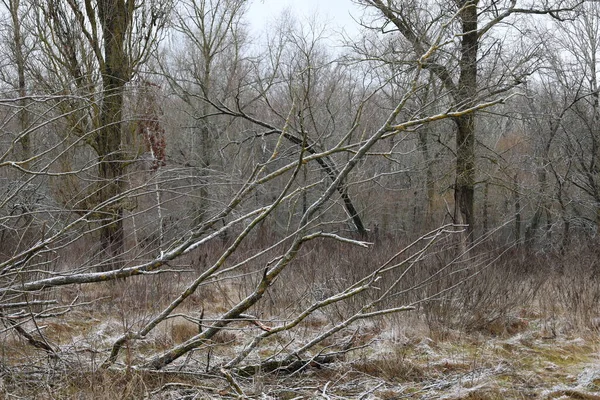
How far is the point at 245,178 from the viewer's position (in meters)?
5.45

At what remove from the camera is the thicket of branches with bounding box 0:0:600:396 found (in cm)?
309

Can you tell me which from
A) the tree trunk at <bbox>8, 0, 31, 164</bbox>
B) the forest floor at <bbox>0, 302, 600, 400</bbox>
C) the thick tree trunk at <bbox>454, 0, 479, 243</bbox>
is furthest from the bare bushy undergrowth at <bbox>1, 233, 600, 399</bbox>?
the thick tree trunk at <bbox>454, 0, 479, 243</bbox>

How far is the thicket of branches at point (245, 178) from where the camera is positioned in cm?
309

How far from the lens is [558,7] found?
31.4 feet

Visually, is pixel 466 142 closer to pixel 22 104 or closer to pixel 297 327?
pixel 297 327

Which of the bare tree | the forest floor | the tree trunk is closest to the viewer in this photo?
the forest floor

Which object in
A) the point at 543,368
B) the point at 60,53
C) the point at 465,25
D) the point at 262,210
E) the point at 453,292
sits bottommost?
the point at 543,368

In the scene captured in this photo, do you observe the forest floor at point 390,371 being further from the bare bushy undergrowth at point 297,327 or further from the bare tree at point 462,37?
the bare tree at point 462,37

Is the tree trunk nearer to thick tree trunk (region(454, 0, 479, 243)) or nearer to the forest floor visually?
the forest floor

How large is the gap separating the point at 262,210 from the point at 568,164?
377 inches

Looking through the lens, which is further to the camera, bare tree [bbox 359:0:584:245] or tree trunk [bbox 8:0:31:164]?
bare tree [bbox 359:0:584:245]

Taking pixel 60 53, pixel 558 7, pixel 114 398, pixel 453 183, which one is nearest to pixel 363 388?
pixel 114 398

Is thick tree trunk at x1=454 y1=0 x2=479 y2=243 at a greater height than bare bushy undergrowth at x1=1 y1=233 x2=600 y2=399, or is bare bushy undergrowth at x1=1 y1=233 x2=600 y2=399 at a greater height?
thick tree trunk at x1=454 y1=0 x2=479 y2=243

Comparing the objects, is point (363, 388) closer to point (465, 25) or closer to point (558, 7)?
point (465, 25)
